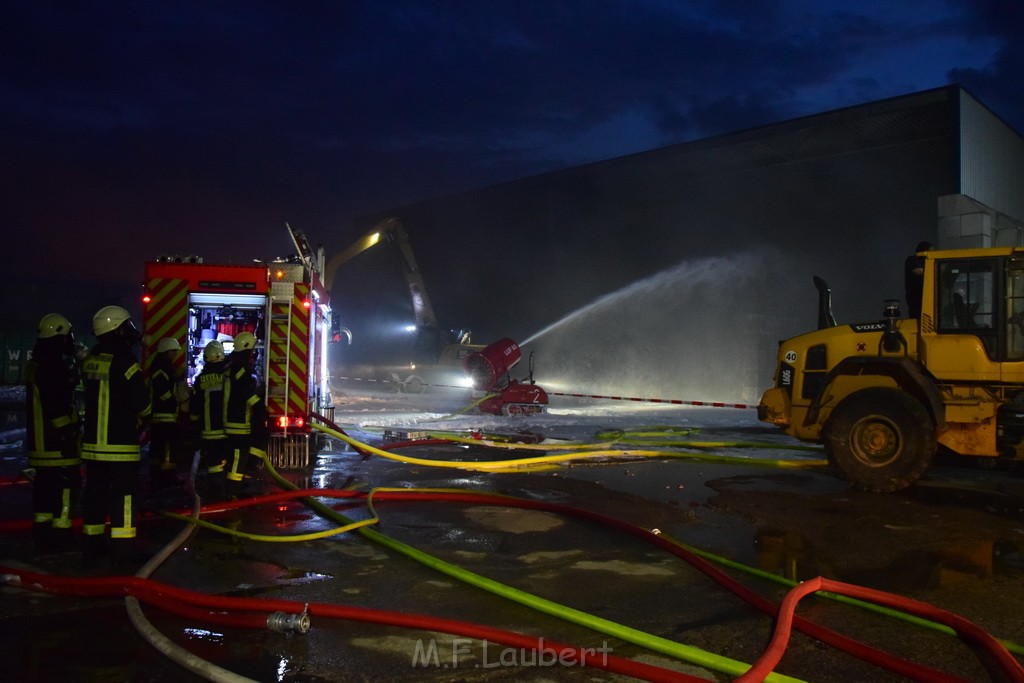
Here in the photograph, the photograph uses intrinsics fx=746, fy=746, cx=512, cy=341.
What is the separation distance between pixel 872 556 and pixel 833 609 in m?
1.54

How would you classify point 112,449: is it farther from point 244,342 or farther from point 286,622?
point 244,342

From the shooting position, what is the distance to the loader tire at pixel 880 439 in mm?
7738

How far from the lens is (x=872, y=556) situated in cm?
557

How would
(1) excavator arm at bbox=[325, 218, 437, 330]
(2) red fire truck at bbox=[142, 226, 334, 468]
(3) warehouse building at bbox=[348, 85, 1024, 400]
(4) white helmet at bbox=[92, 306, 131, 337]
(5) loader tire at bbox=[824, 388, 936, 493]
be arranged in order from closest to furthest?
(4) white helmet at bbox=[92, 306, 131, 337]
(5) loader tire at bbox=[824, 388, 936, 493]
(2) red fire truck at bbox=[142, 226, 334, 468]
(1) excavator arm at bbox=[325, 218, 437, 330]
(3) warehouse building at bbox=[348, 85, 1024, 400]

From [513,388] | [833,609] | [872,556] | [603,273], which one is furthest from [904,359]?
[603,273]

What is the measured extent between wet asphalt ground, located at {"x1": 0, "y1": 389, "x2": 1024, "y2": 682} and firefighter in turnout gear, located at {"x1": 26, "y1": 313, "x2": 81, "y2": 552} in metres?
0.24

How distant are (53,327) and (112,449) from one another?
114 centimetres

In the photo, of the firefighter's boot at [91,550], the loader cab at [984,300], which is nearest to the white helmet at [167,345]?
the firefighter's boot at [91,550]

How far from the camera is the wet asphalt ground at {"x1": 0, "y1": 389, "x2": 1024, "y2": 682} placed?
3512mm

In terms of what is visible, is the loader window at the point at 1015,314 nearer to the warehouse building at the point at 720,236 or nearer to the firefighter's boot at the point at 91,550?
the firefighter's boot at the point at 91,550

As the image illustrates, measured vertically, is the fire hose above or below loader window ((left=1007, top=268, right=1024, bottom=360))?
below

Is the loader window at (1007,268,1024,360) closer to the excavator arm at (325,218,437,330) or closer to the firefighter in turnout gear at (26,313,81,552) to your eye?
the firefighter in turnout gear at (26,313,81,552)

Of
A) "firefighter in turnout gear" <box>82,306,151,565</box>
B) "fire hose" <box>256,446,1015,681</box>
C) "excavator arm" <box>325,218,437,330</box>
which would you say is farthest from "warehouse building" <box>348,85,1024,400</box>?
"firefighter in turnout gear" <box>82,306,151,565</box>

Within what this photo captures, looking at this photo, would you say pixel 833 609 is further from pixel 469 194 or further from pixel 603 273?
pixel 469 194
